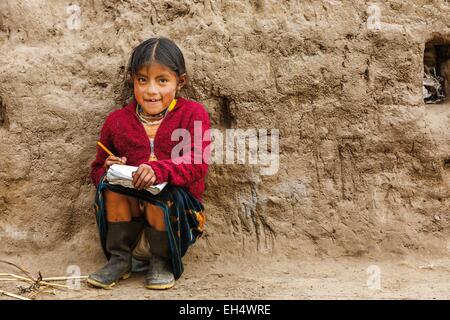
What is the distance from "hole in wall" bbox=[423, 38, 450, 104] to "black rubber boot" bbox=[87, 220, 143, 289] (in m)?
1.53

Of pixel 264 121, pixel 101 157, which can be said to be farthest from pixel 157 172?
pixel 264 121

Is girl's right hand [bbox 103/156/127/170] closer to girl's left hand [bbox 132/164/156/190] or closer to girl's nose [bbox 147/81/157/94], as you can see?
girl's left hand [bbox 132/164/156/190]

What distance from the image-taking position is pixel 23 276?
2803 mm

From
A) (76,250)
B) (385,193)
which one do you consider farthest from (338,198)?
(76,250)

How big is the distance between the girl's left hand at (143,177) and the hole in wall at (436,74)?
144 centimetres

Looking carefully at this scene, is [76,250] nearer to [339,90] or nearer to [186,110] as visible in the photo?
[186,110]

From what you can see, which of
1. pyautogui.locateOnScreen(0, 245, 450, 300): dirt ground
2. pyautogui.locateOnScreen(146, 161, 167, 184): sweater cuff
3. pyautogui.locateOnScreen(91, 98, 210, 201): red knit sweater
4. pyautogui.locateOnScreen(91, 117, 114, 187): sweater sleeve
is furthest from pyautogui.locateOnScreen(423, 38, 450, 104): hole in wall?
pyautogui.locateOnScreen(91, 117, 114, 187): sweater sleeve

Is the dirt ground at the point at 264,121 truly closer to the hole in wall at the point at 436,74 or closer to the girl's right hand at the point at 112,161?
the hole in wall at the point at 436,74

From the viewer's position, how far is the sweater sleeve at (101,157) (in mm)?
2717

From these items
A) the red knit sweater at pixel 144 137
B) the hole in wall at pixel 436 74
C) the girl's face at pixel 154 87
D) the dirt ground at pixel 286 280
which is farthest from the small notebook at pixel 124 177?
the hole in wall at pixel 436 74

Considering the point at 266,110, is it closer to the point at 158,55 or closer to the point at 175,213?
the point at 158,55

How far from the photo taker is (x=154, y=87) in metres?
2.71

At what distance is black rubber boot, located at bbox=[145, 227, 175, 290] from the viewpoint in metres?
2.63

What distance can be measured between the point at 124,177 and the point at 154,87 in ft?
1.41
